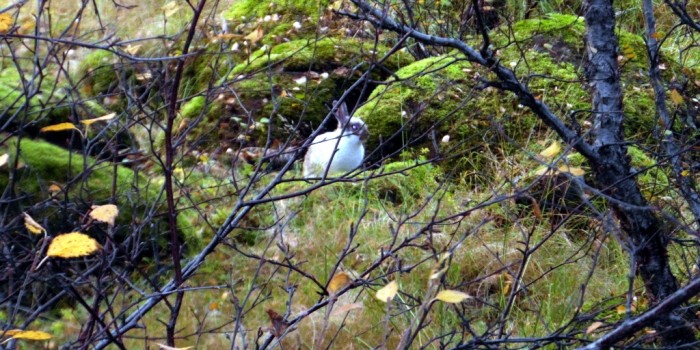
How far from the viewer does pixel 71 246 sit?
1.75 meters

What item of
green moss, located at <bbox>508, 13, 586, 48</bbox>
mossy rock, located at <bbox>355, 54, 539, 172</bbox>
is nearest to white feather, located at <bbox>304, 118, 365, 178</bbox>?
mossy rock, located at <bbox>355, 54, 539, 172</bbox>

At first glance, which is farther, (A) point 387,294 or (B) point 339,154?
(B) point 339,154

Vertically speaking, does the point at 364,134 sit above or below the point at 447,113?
below

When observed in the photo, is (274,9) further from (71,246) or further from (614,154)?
(71,246)

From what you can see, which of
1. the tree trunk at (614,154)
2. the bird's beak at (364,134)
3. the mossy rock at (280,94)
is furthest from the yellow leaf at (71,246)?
the mossy rock at (280,94)

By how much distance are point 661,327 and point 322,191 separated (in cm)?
299

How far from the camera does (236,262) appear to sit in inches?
173

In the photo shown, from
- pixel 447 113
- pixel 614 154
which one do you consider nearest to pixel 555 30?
pixel 447 113

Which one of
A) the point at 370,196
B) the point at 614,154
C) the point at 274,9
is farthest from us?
the point at 274,9

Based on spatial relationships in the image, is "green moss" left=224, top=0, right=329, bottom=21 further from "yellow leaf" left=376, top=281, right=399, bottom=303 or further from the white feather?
"yellow leaf" left=376, top=281, right=399, bottom=303

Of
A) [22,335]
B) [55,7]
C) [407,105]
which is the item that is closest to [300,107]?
[407,105]

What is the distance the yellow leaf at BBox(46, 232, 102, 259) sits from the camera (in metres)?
1.71

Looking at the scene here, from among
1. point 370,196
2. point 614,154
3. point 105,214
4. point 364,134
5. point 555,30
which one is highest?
point 105,214

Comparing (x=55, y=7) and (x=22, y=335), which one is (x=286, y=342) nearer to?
(x=22, y=335)
